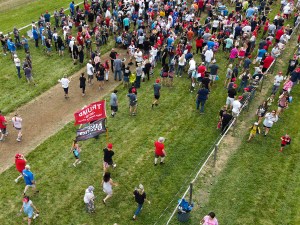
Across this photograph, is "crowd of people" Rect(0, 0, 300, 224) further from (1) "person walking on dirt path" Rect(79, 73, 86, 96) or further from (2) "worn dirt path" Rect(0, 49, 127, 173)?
(2) "worn dirt path" Rect(0, 49, 127, 173)

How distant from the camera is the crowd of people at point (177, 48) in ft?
63.8

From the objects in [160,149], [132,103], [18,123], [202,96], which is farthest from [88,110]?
[202,96]

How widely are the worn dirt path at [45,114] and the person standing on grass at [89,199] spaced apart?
483cm

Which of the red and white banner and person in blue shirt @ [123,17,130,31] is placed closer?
the red and white banner

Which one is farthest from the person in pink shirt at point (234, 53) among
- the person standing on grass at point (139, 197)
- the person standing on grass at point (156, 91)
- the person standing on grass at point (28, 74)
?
the person standing on grass at point (139, 197)

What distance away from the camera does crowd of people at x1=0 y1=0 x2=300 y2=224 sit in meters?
19.5

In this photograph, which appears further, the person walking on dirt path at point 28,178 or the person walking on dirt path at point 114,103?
the person walking on dirt path at point 114,103

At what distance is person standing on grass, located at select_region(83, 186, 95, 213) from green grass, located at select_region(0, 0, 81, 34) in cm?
2094

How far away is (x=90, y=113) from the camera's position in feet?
51.1

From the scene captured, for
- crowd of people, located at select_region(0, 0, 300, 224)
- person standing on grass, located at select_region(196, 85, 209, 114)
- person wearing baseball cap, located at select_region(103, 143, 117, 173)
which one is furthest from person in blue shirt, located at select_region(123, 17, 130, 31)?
person wearing baseball cap, located at select_region(103, 143, 117, 173)

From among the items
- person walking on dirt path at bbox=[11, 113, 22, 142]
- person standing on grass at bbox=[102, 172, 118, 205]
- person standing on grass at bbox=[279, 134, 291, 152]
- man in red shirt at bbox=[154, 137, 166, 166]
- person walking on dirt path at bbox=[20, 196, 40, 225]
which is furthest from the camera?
person walking on dirt path at bbox=[11, 113, 22, 142]

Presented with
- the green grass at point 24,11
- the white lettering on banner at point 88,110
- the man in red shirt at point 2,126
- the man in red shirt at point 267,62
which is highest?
the white lettering on banner at point 88,110

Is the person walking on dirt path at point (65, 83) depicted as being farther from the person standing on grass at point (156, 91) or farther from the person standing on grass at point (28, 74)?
the person standing on grass at point (156, 91)

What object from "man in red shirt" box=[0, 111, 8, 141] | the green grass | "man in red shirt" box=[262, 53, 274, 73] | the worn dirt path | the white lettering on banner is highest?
the white lettering on banner
